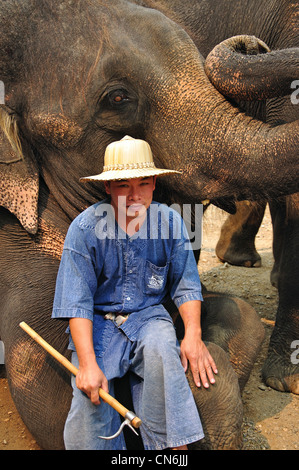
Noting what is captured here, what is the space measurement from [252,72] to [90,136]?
2.70ft

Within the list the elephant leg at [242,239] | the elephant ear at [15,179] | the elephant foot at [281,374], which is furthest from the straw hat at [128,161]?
the elephant leg at [242,239]

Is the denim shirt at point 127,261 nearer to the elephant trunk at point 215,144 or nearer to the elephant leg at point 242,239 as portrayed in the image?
the elephant trunk at point 215,144

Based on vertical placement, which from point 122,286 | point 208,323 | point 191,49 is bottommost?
point 208,323

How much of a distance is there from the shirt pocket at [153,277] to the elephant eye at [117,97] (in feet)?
2.79

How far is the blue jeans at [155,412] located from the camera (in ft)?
7.58

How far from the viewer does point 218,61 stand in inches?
115

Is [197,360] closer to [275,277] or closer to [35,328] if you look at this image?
[35,328]

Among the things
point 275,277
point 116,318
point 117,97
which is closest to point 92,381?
point 116,318

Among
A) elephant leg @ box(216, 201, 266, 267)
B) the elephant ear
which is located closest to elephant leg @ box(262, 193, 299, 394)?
the elephant ear

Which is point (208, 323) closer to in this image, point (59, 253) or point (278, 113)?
point (59, 253)

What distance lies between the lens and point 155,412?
7.72ft
